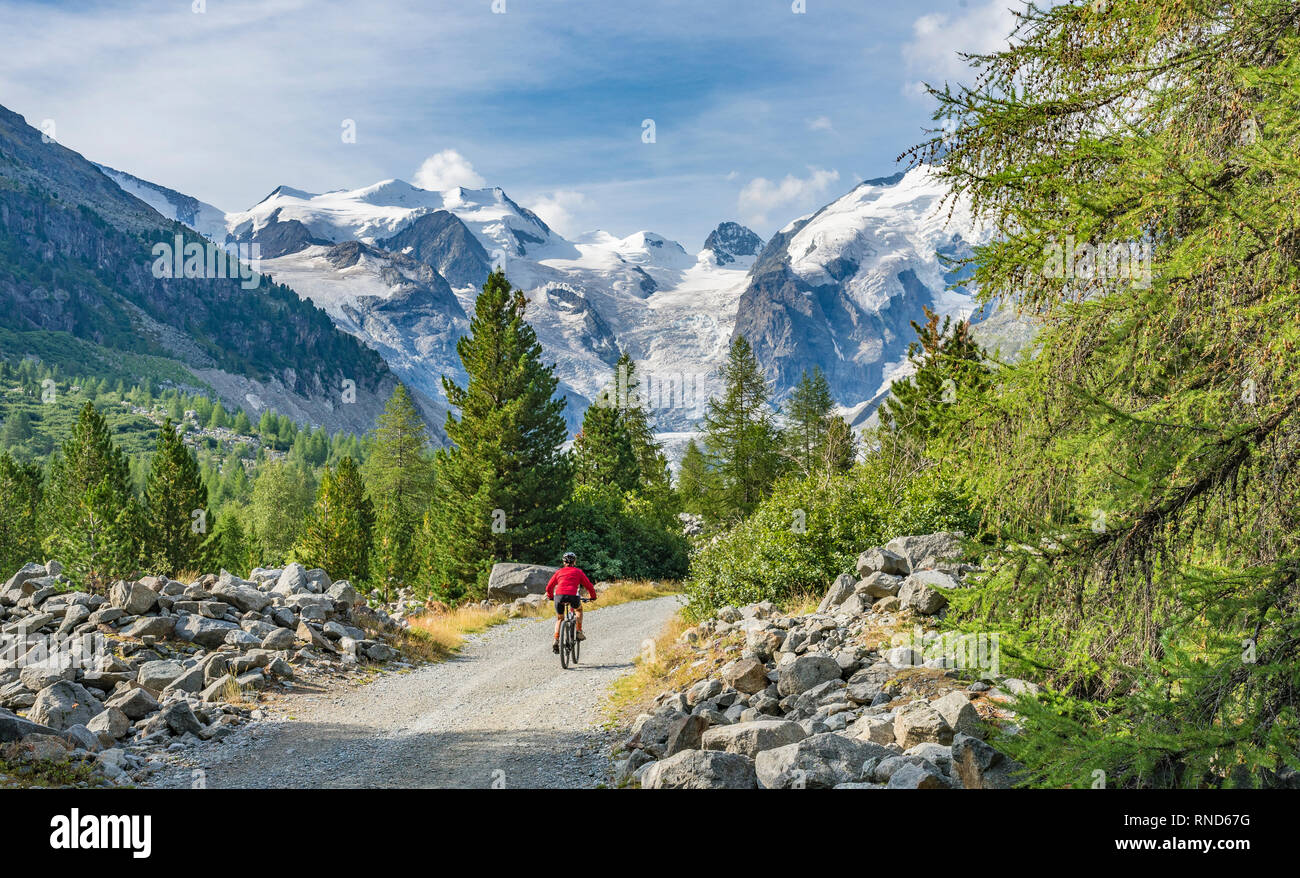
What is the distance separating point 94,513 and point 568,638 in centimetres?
2392

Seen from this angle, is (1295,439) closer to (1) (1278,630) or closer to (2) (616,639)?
(1) (1278,630)

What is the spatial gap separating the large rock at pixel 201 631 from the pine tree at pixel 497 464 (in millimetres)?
17555

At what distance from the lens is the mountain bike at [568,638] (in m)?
16.8

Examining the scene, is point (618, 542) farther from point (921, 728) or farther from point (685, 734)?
point (921, 728)

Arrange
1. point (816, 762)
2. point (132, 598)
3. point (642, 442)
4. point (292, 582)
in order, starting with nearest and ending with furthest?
point (816, 762), point (132, 598), point (292, 582), point (642, 442)

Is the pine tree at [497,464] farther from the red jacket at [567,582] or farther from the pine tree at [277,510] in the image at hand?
the pine tree at [277,510]

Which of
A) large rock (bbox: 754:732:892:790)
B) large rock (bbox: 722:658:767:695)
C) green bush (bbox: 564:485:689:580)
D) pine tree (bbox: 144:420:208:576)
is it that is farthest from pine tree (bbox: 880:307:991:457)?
pine tree (bbox: 144:420:208:576)

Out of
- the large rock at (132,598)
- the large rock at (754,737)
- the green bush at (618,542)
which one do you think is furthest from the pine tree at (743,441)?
the large rock at (754,737)

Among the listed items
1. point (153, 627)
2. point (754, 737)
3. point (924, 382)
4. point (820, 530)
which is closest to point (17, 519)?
point (153, 627)

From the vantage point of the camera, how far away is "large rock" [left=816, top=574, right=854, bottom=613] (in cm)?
1405

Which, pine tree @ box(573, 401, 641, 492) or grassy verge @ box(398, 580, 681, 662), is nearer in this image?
grassy verge @ box(398, 580, 681, 662)

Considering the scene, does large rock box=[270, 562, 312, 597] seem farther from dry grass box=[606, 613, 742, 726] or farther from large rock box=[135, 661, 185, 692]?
dry grass box=[606, 613, 742, 726]

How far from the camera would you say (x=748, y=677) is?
1121 centimetres

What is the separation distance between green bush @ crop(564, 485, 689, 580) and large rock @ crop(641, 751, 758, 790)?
28959 mm
